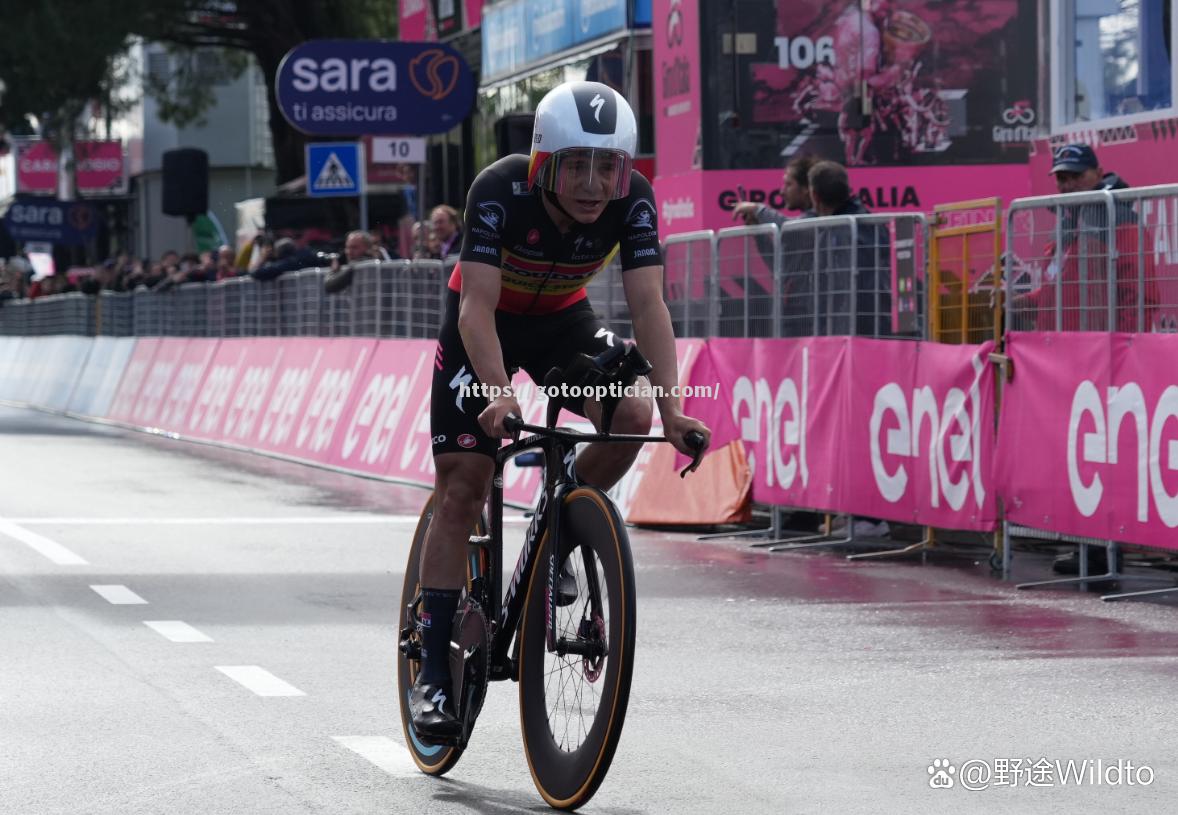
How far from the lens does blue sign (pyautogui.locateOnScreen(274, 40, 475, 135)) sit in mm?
20906

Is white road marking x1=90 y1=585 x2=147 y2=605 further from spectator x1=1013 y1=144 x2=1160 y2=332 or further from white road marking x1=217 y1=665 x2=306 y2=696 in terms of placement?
spectator x1=1013 y1=144 x2=1160 y2=332

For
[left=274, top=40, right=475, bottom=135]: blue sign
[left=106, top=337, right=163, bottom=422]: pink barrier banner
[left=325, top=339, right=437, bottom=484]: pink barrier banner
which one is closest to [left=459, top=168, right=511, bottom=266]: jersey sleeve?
[left=325, top=339, right=437, bottom=484]: pink barrier banner

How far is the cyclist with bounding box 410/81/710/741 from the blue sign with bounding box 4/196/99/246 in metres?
49.5

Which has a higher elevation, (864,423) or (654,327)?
(654,327)

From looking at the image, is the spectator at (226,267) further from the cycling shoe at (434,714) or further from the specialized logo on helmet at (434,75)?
the cycling shoe at (434,714)

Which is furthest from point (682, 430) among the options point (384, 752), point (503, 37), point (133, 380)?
point (133, 380)

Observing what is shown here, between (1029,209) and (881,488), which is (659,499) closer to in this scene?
(881,488)

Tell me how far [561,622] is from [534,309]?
990 millimetres

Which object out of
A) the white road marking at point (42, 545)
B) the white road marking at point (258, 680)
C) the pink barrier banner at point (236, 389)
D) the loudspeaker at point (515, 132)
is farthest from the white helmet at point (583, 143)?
the pink barrier banner at point (236, 389)

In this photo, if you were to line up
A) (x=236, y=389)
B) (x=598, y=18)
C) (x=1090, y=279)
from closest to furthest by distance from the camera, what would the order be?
1. (x=1090, y=279)
2. (x=598, y=18)
3. (x=236, y=389)

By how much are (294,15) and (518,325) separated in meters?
33.1

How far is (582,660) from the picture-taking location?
19.8 ft

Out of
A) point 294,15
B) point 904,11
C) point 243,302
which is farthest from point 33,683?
point 294,15

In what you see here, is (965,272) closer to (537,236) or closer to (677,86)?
(537,236)
